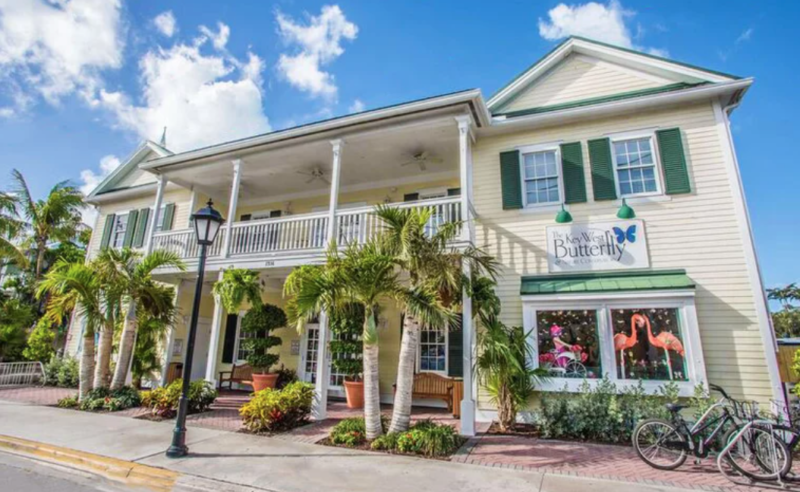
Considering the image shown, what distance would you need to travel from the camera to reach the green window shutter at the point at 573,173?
363 inches

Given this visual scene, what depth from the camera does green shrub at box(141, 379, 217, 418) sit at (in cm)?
870

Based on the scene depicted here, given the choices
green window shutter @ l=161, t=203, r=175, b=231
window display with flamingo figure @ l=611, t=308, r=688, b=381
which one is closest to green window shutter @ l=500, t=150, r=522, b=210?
window display with flamingo figure @ l=611, t=308, r=688, b=381

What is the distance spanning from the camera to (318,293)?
7.09 meters

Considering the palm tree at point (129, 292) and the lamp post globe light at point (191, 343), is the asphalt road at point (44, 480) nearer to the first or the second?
the lamp post globe light at point (191, 343)

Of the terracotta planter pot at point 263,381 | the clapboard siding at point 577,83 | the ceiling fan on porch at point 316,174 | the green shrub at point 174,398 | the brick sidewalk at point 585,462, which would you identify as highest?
the clapboard siding at point 577,83

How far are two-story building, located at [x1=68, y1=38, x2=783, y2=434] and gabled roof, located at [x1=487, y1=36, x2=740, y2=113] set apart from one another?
4 centimetres

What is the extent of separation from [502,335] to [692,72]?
7.43 metres

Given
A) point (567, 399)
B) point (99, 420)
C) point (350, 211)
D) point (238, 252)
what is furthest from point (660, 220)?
point (99, 420)

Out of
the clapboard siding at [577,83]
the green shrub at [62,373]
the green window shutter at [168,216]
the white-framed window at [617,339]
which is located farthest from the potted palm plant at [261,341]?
the clapboard siding at [577,83]

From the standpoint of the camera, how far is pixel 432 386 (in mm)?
10070

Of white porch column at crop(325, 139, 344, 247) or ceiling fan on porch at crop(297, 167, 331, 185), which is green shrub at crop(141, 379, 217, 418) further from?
ceiling fan on porch at crop(297, 167, 331, 185)

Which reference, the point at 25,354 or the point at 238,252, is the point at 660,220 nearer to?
the point at 238,252

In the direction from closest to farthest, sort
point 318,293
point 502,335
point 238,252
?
point 318,293 < point 502,335 < point 238,252

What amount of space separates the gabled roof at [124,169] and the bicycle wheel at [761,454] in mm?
19183
